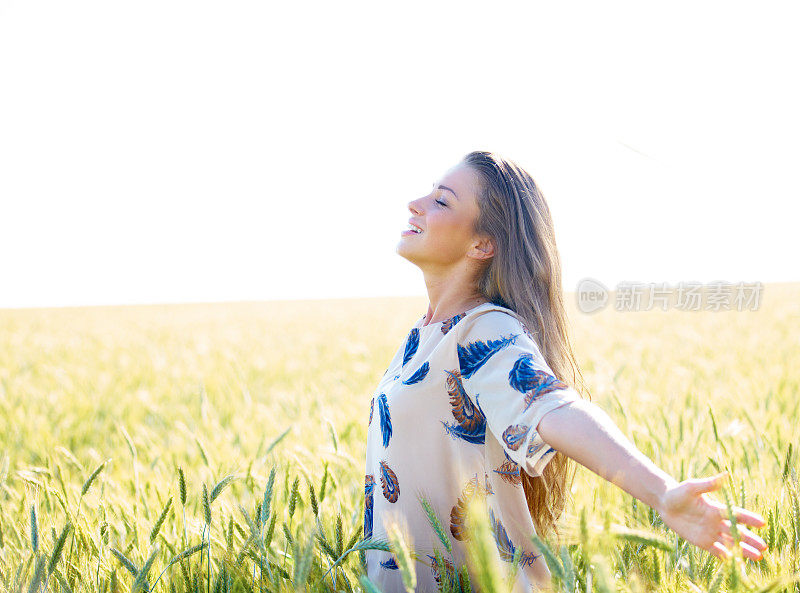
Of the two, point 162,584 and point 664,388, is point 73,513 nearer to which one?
point 162,584

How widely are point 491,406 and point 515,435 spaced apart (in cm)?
7

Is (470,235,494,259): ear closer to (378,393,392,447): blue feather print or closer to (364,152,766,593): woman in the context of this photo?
(364,152,766,593): woman

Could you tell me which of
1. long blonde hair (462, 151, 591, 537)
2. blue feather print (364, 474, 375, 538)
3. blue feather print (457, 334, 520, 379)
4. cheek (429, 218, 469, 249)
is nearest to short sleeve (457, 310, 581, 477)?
blue feather print (457, 334, 520, 379)

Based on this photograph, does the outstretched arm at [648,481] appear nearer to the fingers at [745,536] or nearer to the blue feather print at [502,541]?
the fingers at [745,536]

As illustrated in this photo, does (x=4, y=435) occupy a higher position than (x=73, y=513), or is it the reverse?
(x=73, y=513)

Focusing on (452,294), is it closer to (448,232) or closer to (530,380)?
(448,232)

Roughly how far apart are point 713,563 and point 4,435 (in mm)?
2843

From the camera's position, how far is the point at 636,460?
2.88 feet

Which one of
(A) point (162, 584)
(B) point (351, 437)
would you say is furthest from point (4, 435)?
(A) point (162, 584)

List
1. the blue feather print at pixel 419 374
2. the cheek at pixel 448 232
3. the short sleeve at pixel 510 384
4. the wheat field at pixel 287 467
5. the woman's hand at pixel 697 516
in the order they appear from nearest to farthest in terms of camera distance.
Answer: the woman's hand at pixel 697 516 → the short sleeve at pixel 510 384 → the wheat field at pixel 287 467 → the blue feather print at pixel 419 374 → the cheek at pixel 448 232

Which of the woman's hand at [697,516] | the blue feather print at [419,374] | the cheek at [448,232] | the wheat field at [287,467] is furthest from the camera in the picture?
the cheek at [448,232]

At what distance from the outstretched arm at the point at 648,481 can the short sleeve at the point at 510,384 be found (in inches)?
1.2

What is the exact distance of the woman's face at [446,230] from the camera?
1.34 meters

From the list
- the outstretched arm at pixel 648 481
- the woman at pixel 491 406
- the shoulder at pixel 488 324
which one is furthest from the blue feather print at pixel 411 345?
the outstretched arm at pixel 648 481
